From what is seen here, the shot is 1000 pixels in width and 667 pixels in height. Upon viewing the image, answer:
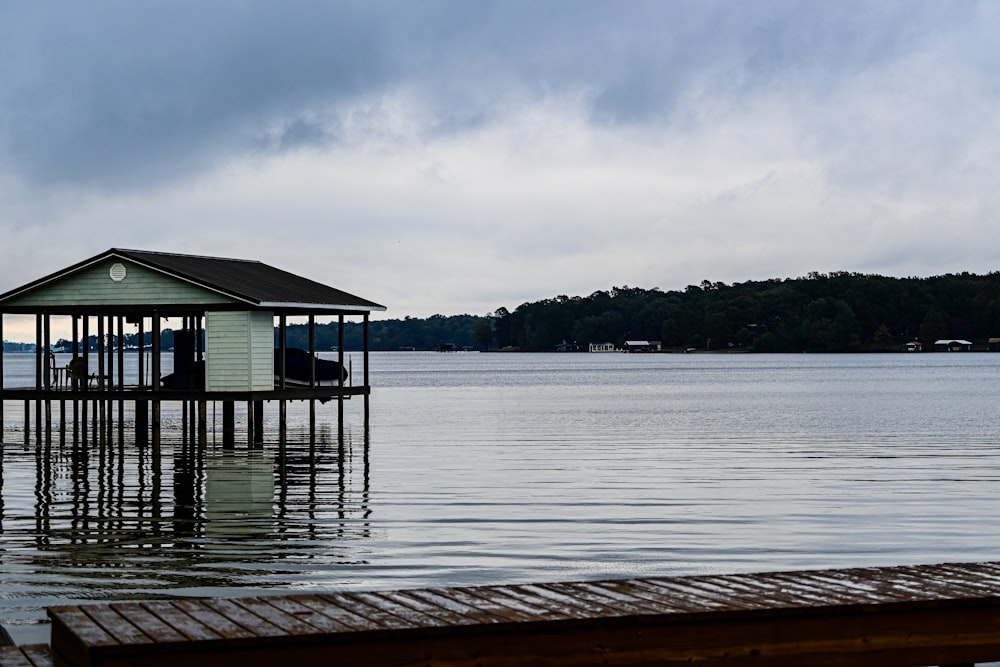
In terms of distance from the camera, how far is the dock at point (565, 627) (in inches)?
291

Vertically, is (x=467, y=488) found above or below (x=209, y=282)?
below

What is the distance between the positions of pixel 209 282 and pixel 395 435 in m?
9.10

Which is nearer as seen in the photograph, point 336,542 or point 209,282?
point 336,542

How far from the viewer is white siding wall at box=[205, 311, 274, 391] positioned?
114 feet

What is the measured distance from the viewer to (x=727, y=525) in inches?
791

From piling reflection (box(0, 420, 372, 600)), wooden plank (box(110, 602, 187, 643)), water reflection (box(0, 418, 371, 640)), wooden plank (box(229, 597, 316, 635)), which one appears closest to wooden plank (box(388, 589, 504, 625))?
wooden plank (box(229, 597, 316, 635))

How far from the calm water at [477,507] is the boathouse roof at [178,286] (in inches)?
145

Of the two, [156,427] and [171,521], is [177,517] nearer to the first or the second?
[171,521]

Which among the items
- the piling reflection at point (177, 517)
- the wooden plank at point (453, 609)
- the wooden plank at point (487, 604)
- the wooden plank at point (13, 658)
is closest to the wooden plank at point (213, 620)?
the wooden plank at point (13, 658)

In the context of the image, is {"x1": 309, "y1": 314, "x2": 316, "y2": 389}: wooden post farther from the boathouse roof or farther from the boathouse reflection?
the boathouse reflection

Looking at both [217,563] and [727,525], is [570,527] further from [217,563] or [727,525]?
[217,563]

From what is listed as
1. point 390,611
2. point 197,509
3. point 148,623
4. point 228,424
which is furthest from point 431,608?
point 228,424

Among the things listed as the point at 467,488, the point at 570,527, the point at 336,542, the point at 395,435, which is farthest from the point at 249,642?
the point at 395,435

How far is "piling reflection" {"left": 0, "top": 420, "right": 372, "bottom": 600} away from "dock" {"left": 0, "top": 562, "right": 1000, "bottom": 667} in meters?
7.15
